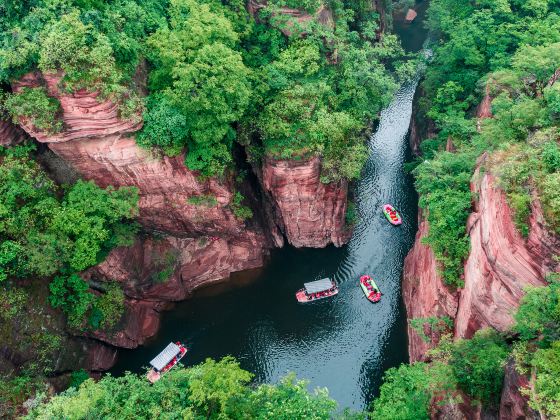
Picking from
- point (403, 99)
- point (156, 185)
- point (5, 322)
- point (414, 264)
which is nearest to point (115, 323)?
point (5, 322)

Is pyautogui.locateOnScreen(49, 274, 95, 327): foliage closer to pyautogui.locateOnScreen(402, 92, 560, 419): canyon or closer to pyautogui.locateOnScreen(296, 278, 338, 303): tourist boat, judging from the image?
pyautogui.locateOnScreen(296, 278, 338, 303): tourist boat

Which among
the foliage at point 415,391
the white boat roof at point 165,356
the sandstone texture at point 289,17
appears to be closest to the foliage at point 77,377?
the white boat roof at point 165,356

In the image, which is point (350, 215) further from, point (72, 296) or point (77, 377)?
point (77, 377)

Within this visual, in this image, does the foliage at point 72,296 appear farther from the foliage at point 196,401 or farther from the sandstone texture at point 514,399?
the sandstone texture at point 514,399

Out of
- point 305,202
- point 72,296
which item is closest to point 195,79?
point 305,202

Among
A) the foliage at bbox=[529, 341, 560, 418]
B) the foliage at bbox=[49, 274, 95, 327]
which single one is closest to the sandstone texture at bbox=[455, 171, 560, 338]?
the foliage at bbox=[529, 341, 560, 418]

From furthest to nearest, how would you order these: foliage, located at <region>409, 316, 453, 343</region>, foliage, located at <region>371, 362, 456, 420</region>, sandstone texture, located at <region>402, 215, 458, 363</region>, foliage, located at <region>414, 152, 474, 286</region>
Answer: sandstone texture, located at <region>402, 215, 458, 363</region> → foliage, located at <region>409, 316, 453, 343</region> → foliage, located at <region>414, 152, 474, 286</region> → foliage, located at <region>371, 362, 456, 420</region>

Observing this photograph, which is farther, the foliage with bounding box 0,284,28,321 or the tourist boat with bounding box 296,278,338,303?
the tourist boat with bounding box 296,278,338,303
